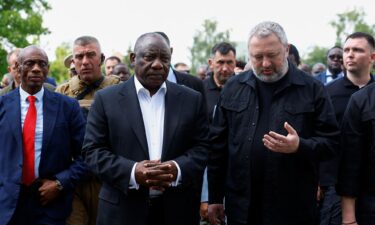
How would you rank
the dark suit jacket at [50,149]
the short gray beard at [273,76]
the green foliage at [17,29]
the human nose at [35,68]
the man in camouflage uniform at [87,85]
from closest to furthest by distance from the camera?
the short gray beard at [273,76]
the dark suit jacket at [50,149]
the human nose at [35,68]
the man in camouflage uniform at [87,85]
the green foliage at [17,29]

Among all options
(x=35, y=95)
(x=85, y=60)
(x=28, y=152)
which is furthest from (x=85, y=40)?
(x=28, y=152)

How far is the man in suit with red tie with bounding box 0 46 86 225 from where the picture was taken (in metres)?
5.23

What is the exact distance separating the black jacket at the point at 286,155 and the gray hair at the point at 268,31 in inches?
12.4

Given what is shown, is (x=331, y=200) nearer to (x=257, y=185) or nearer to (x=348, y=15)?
(x=257, y=185)

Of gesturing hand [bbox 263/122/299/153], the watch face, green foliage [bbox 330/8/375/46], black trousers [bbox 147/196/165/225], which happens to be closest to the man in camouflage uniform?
the watch face

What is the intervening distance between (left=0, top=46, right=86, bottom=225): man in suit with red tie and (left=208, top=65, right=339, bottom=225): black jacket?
1.64 metres

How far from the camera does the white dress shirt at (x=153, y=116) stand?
4.57 meters

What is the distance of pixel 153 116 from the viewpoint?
4656 mm

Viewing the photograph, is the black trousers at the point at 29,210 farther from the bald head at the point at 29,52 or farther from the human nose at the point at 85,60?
the human nose at the point at 85,60

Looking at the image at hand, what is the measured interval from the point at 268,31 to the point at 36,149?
2397 mm

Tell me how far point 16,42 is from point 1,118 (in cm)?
2532

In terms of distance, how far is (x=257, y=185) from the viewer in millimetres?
4664

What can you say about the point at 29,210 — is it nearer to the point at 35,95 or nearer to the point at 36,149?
the point at 36,149

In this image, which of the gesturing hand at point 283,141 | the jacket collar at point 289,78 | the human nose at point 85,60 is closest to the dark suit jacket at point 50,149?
the human nose at point 85,60
